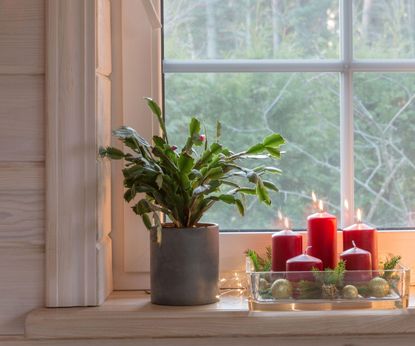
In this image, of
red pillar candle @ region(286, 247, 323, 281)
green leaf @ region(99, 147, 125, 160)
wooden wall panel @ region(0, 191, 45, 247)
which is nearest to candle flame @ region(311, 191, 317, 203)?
red pillar candle @ region(286, 247, 323, 281)

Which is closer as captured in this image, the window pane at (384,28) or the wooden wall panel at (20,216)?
the wooden wall panel at (20,216)

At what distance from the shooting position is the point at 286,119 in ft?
5.41

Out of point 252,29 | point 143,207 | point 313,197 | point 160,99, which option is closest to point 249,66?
point 252,29

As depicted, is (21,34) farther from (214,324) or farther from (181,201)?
(214,324)

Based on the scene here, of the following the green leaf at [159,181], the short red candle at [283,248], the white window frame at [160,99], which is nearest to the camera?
the green leaf at [159,181]

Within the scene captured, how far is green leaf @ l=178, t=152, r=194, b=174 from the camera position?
142 centimetres

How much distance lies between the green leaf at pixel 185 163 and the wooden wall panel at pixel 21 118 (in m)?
0.24

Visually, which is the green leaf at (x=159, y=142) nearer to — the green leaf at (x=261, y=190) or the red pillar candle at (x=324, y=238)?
the green leaf at (x=261, y=190)

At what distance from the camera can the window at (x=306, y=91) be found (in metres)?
1.64

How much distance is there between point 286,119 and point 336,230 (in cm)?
25

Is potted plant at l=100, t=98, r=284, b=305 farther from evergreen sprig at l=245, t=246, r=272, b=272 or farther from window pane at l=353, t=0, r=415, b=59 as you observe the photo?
window pane at l=353, t=0, r=415, b=59

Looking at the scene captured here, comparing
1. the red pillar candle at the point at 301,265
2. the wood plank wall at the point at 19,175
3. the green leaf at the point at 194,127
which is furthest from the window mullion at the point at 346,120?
the wood plank wall at the point at 19,175

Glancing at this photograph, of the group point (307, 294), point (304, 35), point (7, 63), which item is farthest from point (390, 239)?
point (7, 63)

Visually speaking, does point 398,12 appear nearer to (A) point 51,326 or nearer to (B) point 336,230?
(B) point 336,230
